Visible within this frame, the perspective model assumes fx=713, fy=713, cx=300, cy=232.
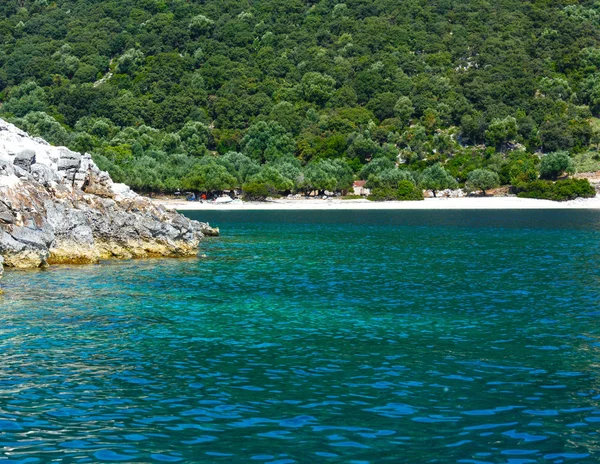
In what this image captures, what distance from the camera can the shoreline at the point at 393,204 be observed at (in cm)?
16512

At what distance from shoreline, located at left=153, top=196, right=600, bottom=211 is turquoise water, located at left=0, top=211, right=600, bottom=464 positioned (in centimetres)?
11183

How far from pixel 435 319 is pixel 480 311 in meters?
3.62

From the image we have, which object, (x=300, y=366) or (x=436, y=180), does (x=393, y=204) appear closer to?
(x=436, y=180)

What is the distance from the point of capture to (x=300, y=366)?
27219 millimetres

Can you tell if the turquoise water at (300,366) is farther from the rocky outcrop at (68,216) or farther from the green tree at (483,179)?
the green tree at (483,179)

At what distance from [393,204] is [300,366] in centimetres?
14826

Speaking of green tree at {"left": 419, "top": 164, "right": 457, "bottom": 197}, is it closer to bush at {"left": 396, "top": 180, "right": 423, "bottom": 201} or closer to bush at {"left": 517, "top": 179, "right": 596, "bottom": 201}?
bush at {"left": 396, "top": 180, "right": 423, "bottom": 201}

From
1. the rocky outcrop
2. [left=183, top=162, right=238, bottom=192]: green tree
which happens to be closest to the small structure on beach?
[left=183, top=162, right=238, bottom=192]: green tree

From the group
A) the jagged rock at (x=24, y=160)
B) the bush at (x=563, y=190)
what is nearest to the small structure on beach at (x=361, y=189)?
the bush at (x=563, y=190)

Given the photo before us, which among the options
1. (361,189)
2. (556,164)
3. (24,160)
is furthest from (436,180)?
(24,160)

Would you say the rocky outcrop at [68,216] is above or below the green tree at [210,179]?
below

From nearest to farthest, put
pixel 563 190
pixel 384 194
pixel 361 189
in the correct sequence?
pixel 563 190 → pixel 384 194 → pixel 361 189

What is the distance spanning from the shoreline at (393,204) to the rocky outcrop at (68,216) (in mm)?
89396

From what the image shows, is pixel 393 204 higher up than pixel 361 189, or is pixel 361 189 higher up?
pixel 361 189
